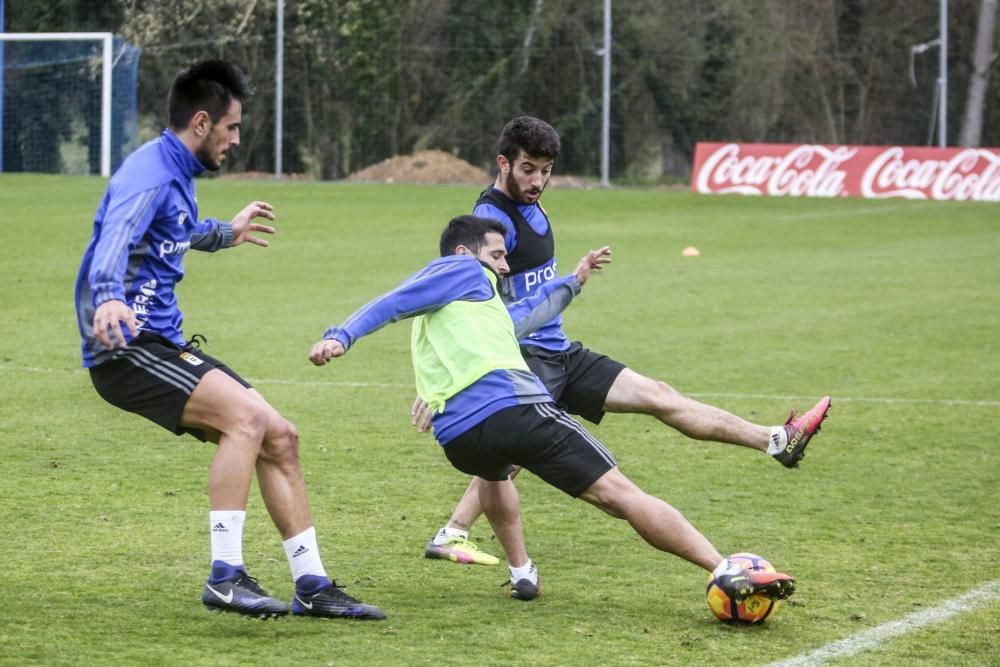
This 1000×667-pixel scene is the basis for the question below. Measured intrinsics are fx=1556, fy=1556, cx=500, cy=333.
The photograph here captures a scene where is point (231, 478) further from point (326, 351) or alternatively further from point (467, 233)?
point (467, 233)

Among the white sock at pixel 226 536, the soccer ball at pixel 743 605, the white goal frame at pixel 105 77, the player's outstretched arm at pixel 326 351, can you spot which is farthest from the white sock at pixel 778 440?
the white goal frame at pixel 105 77

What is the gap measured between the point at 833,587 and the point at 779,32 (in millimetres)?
32205

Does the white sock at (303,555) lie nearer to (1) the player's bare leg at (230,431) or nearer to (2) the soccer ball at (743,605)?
(1) the player's bare leg at (230,431)

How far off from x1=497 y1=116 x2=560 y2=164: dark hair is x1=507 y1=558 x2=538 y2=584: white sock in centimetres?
181

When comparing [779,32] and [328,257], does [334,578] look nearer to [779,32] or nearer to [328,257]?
[328,257]

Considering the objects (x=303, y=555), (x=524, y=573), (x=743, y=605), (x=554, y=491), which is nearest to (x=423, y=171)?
(x=554, y=491)

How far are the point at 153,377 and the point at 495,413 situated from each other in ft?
4.14

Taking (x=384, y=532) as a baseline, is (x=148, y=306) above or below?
above

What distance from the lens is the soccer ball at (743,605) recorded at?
18.5ft

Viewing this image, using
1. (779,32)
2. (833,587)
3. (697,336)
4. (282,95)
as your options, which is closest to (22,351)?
(697,336)

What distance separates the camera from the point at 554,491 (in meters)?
8.19

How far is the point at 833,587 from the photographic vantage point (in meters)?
6.27

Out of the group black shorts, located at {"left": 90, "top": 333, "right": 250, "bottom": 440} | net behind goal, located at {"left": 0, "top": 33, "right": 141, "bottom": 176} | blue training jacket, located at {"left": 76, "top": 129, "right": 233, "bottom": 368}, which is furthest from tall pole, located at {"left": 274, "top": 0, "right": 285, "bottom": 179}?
black shorts, located at {"left": 90, "top": 333, "right": 250, "bottom": 440}

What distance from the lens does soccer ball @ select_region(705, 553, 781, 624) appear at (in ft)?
18.5
